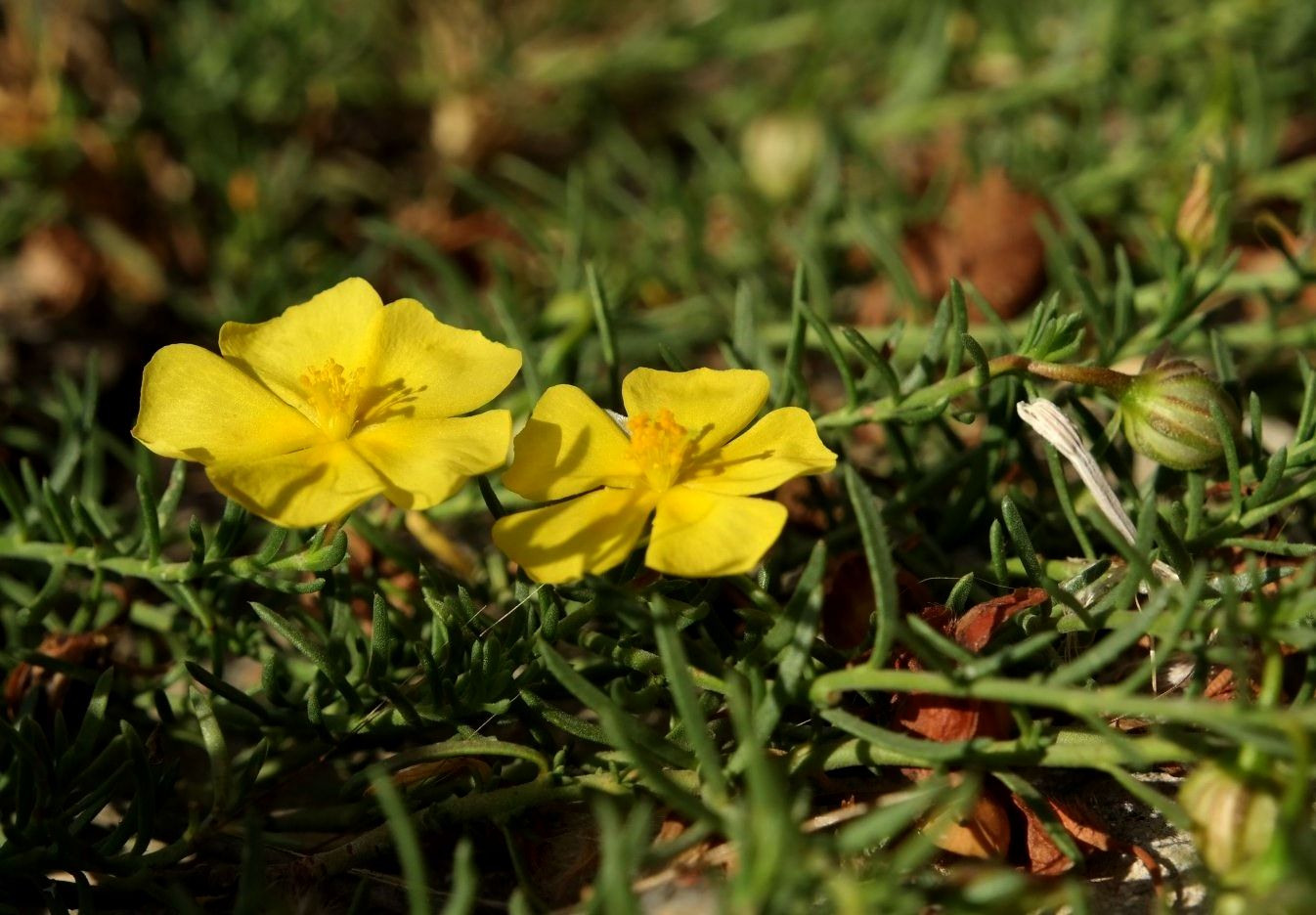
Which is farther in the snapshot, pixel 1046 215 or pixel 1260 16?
pixel 1260 16

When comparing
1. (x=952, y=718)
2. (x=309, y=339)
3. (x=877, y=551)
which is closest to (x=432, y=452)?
(x=309, y=339)

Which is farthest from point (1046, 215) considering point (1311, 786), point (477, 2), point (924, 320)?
point (477, 2)

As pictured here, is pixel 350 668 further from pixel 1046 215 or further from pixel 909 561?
pixel 1046 215

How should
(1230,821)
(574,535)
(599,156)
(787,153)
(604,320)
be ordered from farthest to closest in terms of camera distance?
(599,156) → (787,153) → (604,320) → (574,535) → (1230,821)

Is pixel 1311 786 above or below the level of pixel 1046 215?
below

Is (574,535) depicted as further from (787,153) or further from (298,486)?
(787,153)

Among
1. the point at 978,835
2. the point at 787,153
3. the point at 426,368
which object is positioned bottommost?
the point at 978,835
